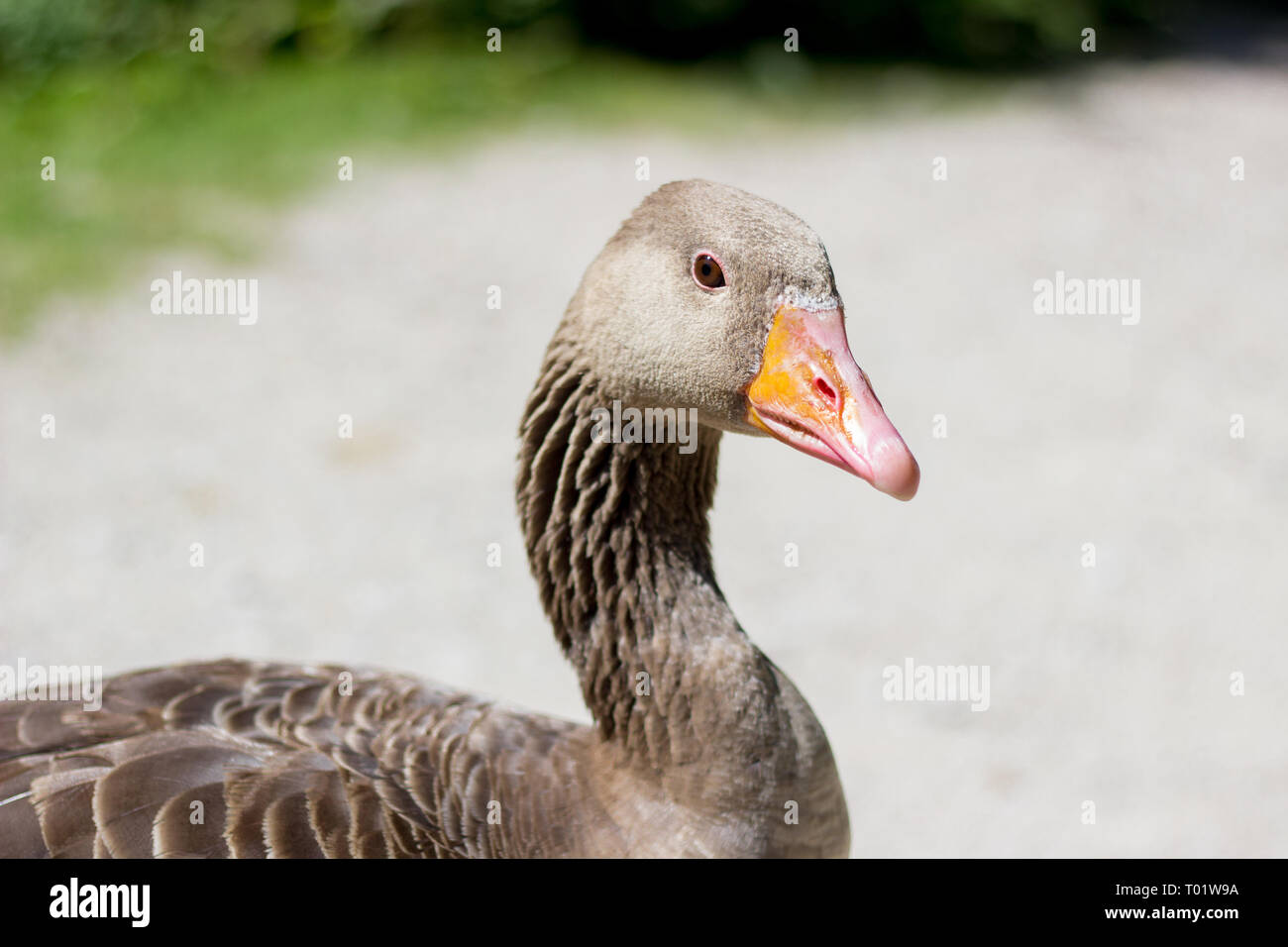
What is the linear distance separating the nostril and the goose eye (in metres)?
0.32

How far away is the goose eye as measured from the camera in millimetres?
2873

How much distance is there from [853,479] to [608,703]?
3.60m

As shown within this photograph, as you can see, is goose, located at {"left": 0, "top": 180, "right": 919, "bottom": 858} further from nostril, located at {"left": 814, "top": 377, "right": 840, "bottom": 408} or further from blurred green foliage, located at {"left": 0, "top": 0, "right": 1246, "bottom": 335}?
blurred green foliage, located at {"left": 0, "top": 0, "right": 1246, "bottom": 335}

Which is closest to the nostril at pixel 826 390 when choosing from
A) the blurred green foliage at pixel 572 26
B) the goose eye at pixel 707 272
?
the goose eye at pixel 707 272

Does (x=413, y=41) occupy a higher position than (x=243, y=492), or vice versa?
(x=413, y=41)

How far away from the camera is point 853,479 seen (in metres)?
6.63

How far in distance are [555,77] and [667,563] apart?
834 centimetres

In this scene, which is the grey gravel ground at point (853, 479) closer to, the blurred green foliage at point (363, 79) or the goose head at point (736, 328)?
the blurred green foliage at point (363, 79)

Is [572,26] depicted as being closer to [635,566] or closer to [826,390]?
[635,566]

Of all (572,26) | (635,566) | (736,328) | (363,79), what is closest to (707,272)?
(736,328)

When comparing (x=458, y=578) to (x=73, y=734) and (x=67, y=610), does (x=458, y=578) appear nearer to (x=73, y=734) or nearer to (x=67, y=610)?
(x=67, y=610)

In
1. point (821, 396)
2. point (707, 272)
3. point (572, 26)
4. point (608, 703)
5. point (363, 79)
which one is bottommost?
point (608, 703)
